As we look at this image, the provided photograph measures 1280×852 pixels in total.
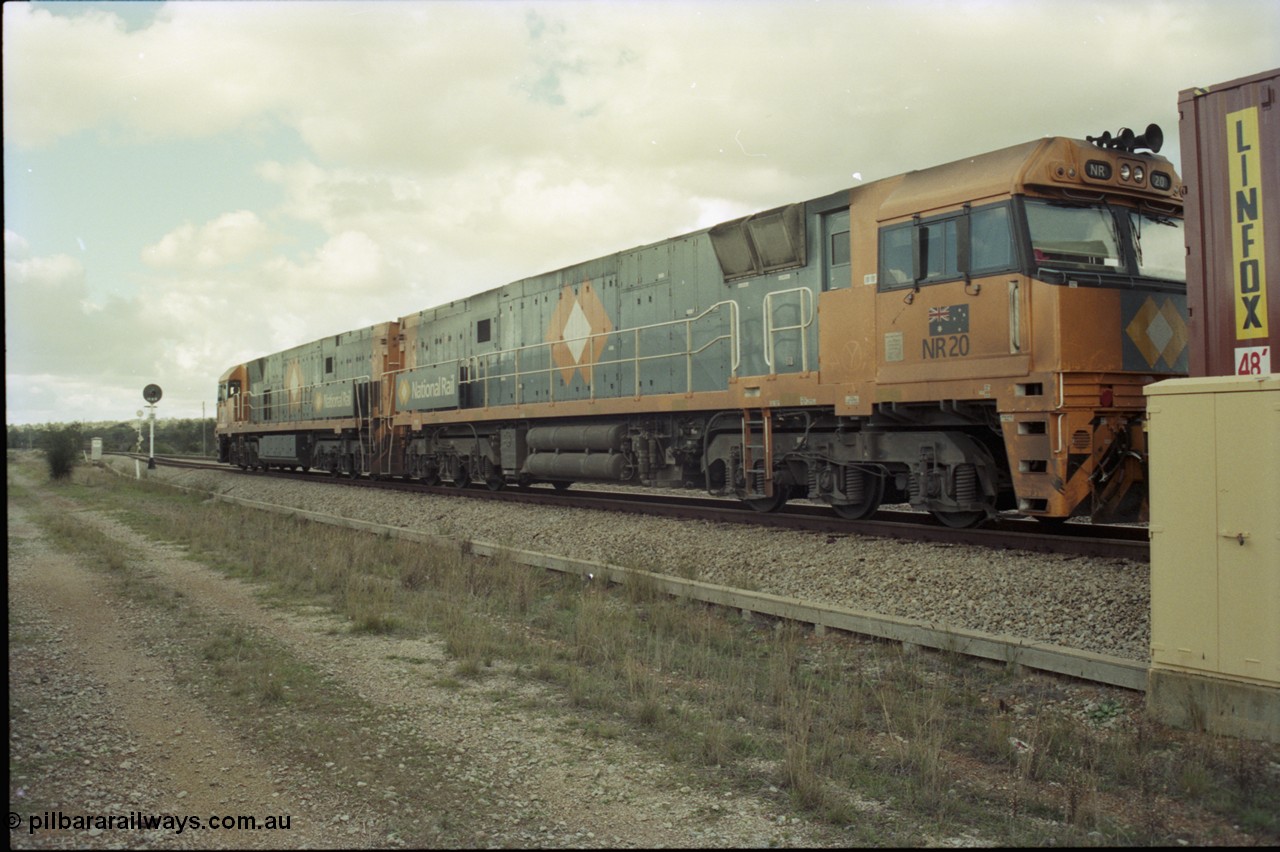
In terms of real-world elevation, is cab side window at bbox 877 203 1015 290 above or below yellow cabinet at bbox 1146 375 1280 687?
above

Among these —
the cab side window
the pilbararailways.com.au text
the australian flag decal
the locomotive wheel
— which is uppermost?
the cab side window

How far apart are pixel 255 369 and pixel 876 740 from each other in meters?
33.3

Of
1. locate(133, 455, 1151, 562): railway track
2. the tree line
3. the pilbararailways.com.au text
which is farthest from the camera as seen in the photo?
the tree line

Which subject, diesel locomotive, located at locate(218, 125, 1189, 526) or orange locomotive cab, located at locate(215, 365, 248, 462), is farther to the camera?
orange locomotive cab, located at locate(215, 365, 248, 462)

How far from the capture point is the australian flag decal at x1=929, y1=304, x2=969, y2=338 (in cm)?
859

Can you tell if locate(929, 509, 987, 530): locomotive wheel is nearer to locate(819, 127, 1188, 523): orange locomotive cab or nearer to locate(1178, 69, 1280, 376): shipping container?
locate(819, 127, 1188, 523): orange locomotive cab

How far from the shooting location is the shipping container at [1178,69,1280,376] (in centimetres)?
520

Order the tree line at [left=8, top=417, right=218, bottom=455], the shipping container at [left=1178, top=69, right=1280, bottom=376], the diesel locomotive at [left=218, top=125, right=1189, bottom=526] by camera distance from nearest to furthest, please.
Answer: the shipping container at [left=1178, top=69, right=1280, bottom=376] → the diesel locomotive at [left=218, top=125, right=1189, bottom=526] → the tree line at [left=8, top=417, right=218, bottom=455]

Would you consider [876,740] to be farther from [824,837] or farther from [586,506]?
[586,506]

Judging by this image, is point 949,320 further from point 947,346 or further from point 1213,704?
point 1213,704

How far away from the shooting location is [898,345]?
9195mm

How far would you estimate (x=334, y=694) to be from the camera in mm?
5422

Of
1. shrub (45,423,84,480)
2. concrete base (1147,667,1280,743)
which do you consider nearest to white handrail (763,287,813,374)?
concrete base (1147,667,1280,743)

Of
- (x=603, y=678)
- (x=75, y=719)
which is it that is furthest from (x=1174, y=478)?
(x=75, y=719)
